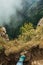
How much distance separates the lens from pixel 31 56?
10.6 m

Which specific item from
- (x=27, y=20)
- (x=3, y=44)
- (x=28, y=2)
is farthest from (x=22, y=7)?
(x=3, y=44)

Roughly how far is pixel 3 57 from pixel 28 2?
37840 millimetres

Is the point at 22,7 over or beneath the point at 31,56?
over

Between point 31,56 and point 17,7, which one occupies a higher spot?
point 17,7

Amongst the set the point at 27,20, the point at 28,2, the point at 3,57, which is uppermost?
the point at 28,2

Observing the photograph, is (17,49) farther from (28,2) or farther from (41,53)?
(28,2)

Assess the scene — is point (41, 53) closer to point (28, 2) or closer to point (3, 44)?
point (3, 44)

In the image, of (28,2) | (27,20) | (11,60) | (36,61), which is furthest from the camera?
(28,2)

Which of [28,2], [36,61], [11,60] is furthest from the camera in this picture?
[28,2]

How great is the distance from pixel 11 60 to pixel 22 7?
38.8 meters

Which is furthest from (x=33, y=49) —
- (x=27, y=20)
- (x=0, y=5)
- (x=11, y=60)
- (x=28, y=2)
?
(x=0, y=5)

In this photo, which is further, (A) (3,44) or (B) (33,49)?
(A) (3,44)

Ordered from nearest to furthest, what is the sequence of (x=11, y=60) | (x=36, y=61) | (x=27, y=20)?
1. (x=36, y=61)
2. (x=11, y=60)
3. (x=27, y=20)

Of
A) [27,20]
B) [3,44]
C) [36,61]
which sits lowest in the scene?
[36,61]
